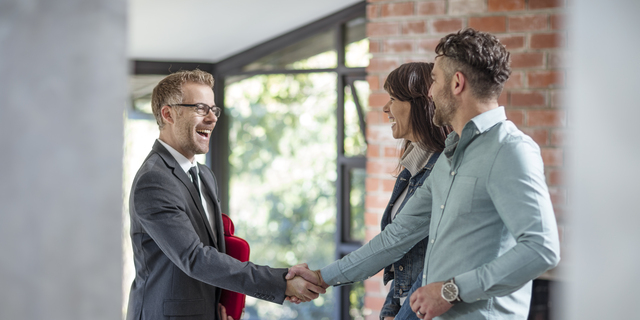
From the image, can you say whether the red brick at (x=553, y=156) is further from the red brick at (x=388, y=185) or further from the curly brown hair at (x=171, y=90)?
the curly brown hair at (x=171, y=90)

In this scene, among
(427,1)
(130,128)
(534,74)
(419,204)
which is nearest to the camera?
(419,204)

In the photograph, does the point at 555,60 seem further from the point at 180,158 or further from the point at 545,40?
the point at 180,158

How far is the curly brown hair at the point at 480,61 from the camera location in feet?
4.46

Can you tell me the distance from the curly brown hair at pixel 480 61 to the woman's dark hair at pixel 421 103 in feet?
1.10

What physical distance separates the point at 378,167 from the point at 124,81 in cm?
246

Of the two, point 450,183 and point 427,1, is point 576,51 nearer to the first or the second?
point 450,183

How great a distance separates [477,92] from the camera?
4.55 ft

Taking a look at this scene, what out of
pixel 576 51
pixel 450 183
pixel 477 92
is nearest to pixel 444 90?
pixel 477 92

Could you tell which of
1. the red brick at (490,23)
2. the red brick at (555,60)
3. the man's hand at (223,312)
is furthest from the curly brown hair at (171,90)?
the red brick at (555,60)

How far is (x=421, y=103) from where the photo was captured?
176 centimetres

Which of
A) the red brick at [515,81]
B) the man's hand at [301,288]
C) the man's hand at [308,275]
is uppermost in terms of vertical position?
the red brick at [515,81]

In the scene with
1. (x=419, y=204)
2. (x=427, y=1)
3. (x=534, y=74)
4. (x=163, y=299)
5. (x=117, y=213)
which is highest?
(x=427, y=1)

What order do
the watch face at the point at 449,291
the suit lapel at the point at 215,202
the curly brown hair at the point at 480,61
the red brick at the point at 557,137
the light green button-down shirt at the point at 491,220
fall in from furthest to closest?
the red brick at the point at 557,137 → the suit lapel at the point at 215,202 → the curly brown hair at the point at 480,61 → the watch face at the point at 449,291 → the light green button-down shirt at the point at 491,220

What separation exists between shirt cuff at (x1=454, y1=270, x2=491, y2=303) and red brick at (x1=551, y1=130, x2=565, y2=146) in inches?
62.2
